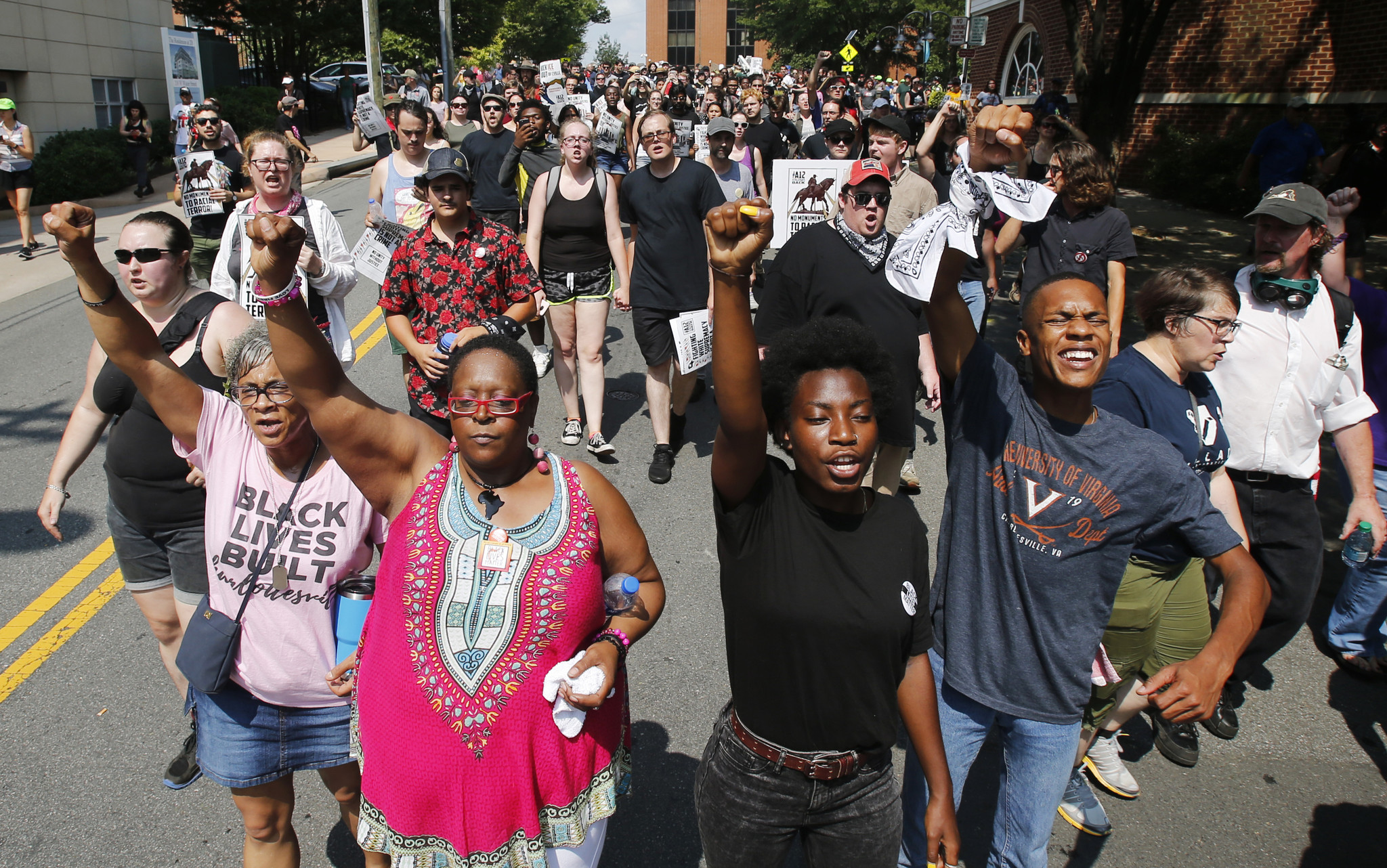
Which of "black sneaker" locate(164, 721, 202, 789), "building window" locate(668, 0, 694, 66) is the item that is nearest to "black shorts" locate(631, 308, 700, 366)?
"black sneaker" locate(164, 721, 202, 789)

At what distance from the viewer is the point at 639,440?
22.6ft

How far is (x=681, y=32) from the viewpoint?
4186 inches

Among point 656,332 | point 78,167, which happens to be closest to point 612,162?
point 656,332

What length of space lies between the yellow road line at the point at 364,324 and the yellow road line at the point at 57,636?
4.33 meters

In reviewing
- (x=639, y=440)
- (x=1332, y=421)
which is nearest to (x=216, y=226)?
(x=639, y=440)

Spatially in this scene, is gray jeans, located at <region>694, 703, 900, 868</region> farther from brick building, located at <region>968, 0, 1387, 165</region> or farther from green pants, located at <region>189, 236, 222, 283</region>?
brick building, located at <region>968, 0, 1387, 165</region>

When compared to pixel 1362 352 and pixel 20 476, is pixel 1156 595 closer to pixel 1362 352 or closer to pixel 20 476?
pixel 1362 352

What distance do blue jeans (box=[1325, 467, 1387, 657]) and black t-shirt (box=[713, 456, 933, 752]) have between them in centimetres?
312

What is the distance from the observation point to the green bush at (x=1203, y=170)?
1588cm

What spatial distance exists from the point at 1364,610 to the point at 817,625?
3571 millimetres

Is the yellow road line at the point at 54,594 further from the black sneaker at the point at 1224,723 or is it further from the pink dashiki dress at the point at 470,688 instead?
the black sneaker at the point at 1224,723

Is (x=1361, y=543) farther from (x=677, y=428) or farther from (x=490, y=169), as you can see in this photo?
(x=490, y=169)

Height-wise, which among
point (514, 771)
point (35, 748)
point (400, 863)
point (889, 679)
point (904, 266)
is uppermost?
point (904, 266)

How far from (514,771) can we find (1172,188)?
1890 centimetres
